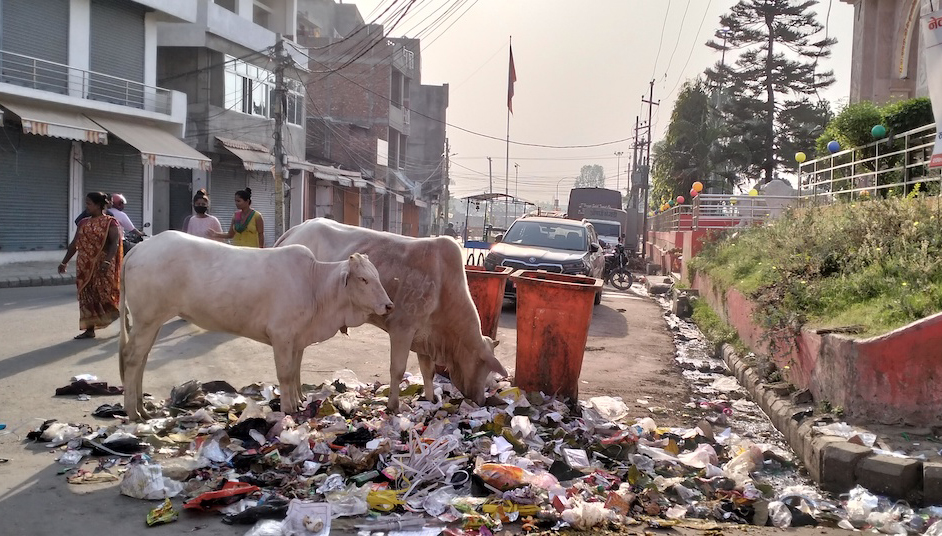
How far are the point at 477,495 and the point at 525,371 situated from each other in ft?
8.83

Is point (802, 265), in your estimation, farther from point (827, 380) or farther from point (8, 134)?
point (8, 134)

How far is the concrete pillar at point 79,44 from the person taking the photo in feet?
66.6

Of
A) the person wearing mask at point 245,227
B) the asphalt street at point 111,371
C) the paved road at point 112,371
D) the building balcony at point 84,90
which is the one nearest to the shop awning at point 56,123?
the building balcony at point 84,90

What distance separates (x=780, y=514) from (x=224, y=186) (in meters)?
25.7

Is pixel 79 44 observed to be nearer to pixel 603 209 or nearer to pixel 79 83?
pixel 79 83

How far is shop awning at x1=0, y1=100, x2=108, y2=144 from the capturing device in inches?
706

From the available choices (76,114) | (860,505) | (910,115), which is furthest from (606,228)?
(860,505)

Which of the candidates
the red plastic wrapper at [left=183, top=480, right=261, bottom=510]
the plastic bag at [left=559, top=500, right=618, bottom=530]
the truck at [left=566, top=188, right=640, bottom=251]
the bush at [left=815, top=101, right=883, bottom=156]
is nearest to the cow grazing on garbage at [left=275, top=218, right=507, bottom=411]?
the red plastic wrapper at [left=183, top=480, right=261, bottom=510]

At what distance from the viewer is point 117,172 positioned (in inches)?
886

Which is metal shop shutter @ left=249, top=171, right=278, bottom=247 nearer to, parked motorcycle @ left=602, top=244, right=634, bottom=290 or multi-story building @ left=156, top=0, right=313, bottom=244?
multi-story building @ left=156, top=0, right=313, bottom=244

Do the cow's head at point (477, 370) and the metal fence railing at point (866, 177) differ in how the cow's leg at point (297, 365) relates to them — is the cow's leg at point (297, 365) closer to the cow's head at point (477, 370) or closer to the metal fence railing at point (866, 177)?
the cow's head at point (477, 370)

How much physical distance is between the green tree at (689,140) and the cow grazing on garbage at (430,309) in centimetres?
3920

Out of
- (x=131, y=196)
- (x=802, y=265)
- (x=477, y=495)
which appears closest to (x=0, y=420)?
(x=477, y=495)

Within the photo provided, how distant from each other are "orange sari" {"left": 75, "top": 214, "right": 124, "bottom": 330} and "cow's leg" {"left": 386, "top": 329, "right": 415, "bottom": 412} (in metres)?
4.25
